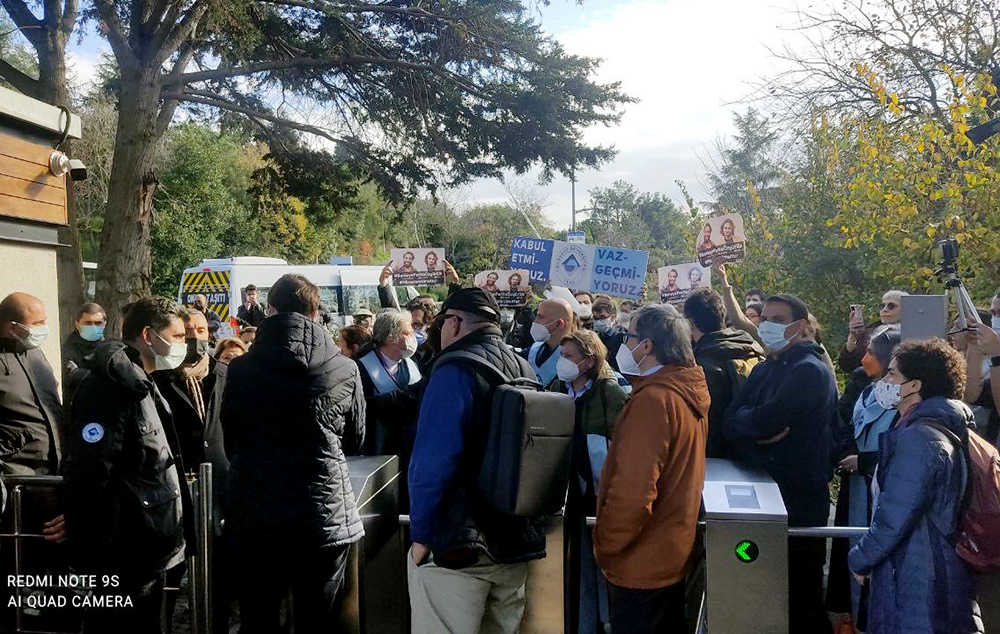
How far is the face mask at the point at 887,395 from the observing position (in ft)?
16.4

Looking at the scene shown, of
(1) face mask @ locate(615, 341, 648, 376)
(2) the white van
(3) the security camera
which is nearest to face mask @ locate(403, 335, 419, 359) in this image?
(1) face mask @ locate(615, 341, 648, 376)

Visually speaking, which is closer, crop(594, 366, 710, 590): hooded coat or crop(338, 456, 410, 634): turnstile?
crop(594, 366, 710, 590): hooded coat

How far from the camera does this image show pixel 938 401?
136 inches

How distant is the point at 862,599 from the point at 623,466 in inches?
56.0

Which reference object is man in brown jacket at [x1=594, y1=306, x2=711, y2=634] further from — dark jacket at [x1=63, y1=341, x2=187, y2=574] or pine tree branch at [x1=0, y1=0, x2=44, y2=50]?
pine tree branch at [x1=0, y1=0, x2=44, y2=50]

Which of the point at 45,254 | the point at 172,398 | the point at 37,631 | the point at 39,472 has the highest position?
the point at 45,254

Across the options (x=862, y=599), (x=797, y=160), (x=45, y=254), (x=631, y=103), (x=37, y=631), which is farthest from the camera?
(x=797, y=160)

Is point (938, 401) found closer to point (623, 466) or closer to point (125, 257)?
point (623, 466)

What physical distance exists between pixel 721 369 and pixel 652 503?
175cm

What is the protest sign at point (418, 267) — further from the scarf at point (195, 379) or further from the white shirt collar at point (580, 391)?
the white shirt collar at point (580, 391)

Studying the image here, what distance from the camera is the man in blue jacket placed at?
15.4 feet

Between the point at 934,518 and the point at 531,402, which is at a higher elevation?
the point at 531,402

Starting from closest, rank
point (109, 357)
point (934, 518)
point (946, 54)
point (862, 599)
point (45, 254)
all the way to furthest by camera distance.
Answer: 1. point (934, 518)
2. point (109, 357)
3. point (862, 599)
4. point (45, 254)
5. point (946, 54)

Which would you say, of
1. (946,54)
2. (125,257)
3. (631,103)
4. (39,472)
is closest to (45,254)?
(39,472)
